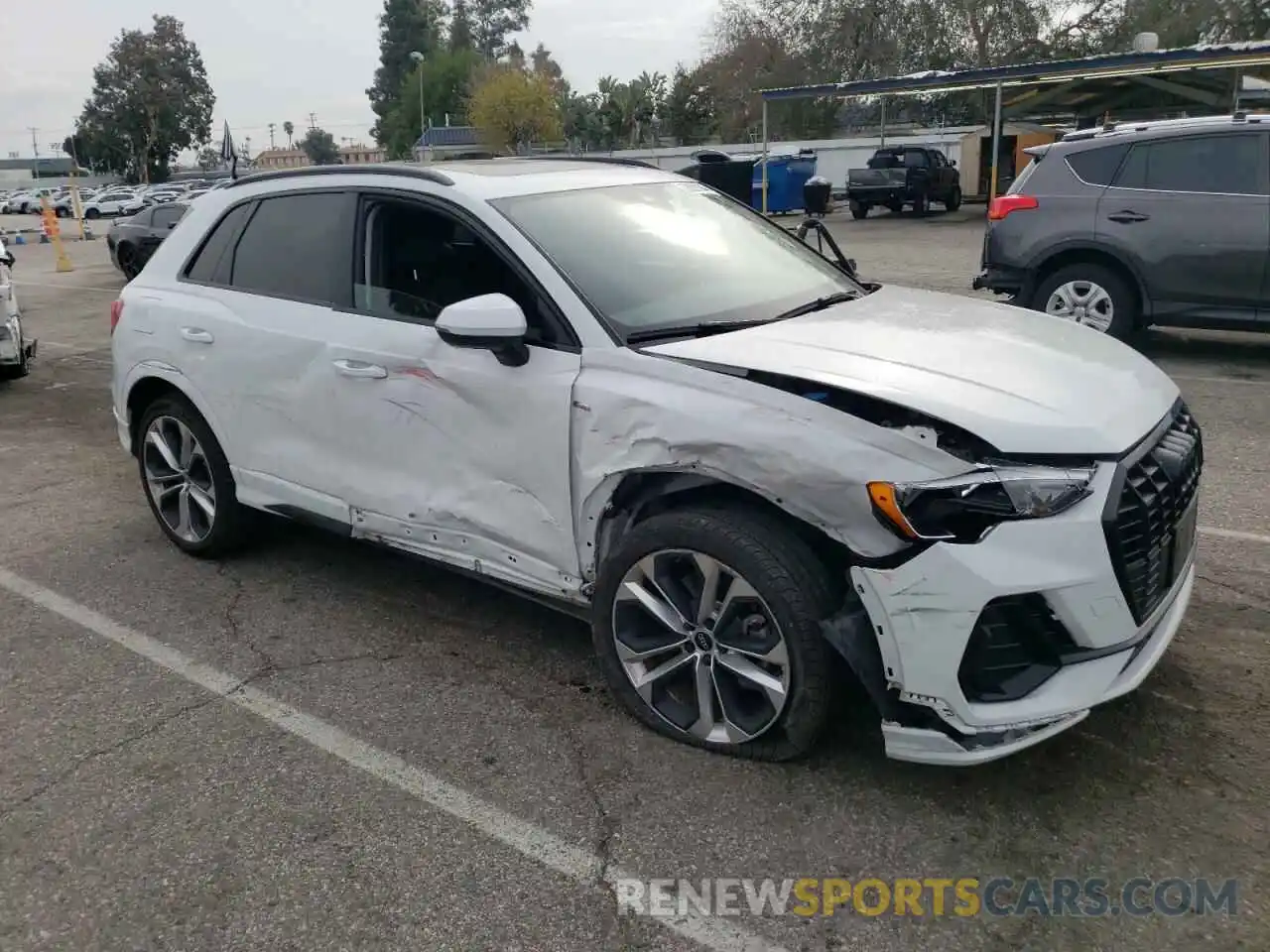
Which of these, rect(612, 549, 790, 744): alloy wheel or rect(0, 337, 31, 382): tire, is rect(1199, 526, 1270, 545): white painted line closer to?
rect(612, 549, 790, 744): alloy wheel

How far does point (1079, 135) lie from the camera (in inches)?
337

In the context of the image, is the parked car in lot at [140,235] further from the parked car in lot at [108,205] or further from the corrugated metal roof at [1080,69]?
the parked car in lot at [108,205]

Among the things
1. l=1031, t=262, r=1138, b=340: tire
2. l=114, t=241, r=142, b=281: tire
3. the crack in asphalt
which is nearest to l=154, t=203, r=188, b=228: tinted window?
l=114, t=241, r=142, b=281: tire

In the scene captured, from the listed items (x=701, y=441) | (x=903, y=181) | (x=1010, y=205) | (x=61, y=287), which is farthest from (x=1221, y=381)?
(x=903, y=181)

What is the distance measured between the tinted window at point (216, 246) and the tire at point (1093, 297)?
6.12 m

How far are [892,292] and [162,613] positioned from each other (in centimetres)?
321

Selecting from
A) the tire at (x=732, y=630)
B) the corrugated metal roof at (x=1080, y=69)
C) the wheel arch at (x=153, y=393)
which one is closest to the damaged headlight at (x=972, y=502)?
the tire at (x=732, y=630)

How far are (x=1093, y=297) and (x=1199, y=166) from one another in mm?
1166

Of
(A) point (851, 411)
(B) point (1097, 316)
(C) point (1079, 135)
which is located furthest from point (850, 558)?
(C) point (1079, 135)

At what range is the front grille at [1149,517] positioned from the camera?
2.67m

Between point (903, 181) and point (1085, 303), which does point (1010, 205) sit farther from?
point (903, 181)

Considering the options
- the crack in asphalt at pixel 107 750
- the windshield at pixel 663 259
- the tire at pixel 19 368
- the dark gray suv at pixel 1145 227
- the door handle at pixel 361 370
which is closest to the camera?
the crack in asphalt at pixel 107 750

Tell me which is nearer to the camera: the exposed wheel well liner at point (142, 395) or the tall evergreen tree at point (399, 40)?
the exposed wheel well liner at point (142, 395)

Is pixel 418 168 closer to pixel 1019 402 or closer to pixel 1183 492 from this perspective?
pixel 1019 402
